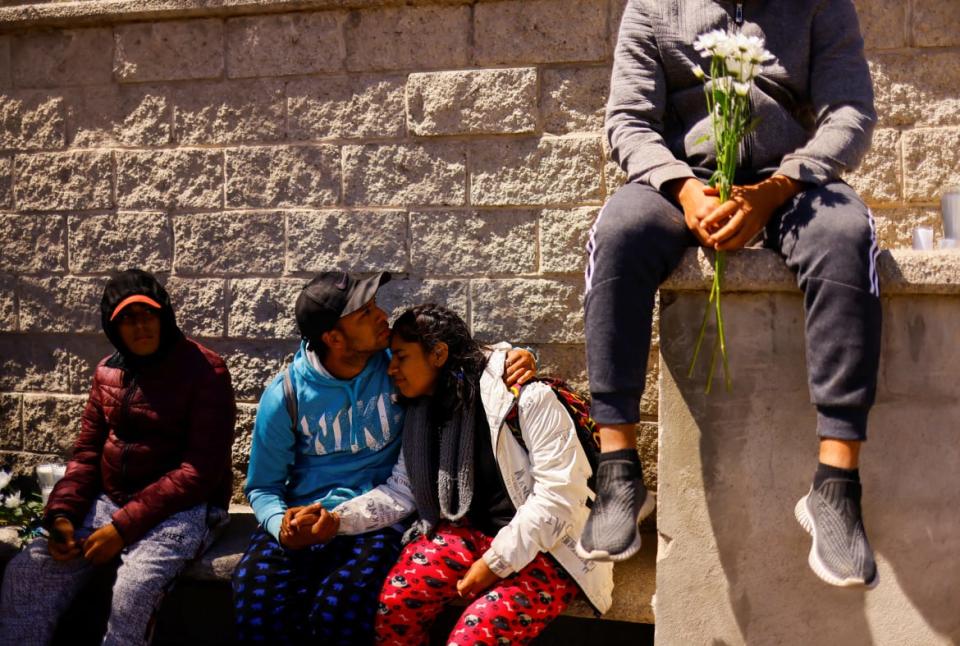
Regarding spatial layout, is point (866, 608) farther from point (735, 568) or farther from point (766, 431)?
point (766, 431)

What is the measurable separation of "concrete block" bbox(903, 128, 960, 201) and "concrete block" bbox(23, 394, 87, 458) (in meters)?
4.09

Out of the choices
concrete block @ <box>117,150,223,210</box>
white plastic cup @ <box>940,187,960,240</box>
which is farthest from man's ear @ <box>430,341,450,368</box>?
concrete block @ <box>117,150,223,210</box>

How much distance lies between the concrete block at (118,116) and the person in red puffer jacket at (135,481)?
123 cm

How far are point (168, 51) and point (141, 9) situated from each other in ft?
0.75

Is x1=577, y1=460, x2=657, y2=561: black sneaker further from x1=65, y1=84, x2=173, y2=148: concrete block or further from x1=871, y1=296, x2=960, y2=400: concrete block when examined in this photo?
x1=65, y1=84, x2=173, y2=148: concrete block

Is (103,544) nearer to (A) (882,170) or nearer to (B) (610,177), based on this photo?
(B) (610,177)

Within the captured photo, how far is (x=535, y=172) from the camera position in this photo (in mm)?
4684

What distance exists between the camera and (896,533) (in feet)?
9.74

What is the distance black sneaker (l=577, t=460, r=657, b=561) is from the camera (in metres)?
2.82

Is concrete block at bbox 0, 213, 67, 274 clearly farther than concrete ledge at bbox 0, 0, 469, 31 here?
Yes

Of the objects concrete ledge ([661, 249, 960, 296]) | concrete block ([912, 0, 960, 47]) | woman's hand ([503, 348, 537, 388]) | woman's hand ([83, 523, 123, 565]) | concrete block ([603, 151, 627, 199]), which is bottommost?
woman's hand ([83, 523, 123, 565])

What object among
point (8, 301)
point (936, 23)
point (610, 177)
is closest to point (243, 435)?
point (8, 301)

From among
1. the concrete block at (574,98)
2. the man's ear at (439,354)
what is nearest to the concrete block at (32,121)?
the concrete block at (574,98)

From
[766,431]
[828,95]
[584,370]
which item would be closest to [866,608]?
[766,431]
